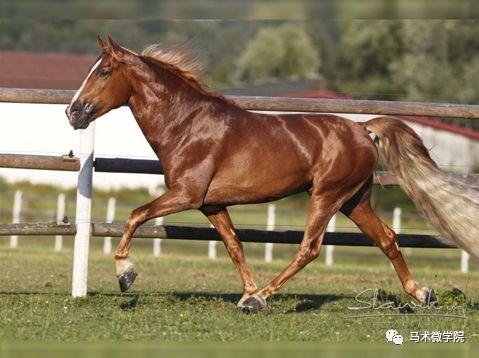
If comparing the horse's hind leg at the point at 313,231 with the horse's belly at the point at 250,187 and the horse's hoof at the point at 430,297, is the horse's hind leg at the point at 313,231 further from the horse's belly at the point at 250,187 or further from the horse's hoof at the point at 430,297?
the horse's hoof at the point at 430,297

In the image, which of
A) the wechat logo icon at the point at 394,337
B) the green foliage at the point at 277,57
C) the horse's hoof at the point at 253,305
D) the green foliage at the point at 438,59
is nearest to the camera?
the wechat logo icon at the point at 394,337

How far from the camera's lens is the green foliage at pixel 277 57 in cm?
5706

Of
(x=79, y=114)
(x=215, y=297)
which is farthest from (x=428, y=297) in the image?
(x=79, y=114)

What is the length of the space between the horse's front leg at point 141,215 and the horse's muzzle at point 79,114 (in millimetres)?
845

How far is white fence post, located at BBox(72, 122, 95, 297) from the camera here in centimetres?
849

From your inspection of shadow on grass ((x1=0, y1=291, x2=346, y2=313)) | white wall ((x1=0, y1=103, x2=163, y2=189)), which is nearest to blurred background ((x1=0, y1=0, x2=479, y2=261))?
white wall ((x1=0, y1=103, x2=163, y2=189))

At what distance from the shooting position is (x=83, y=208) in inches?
335

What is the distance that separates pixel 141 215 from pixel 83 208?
117 cm

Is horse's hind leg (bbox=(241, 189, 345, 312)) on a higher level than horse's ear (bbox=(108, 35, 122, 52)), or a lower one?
lower

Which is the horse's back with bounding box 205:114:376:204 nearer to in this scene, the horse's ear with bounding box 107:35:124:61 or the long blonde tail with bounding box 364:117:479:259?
the long blonde tail with bounding box 364:117:479:259

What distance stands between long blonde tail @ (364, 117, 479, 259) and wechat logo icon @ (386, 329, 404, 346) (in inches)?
64.6

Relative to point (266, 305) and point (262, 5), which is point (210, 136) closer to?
point (266, 305)

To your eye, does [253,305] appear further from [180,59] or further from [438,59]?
[438,59]

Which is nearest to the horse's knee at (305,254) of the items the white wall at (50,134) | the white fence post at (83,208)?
the white wall at (50,134)
